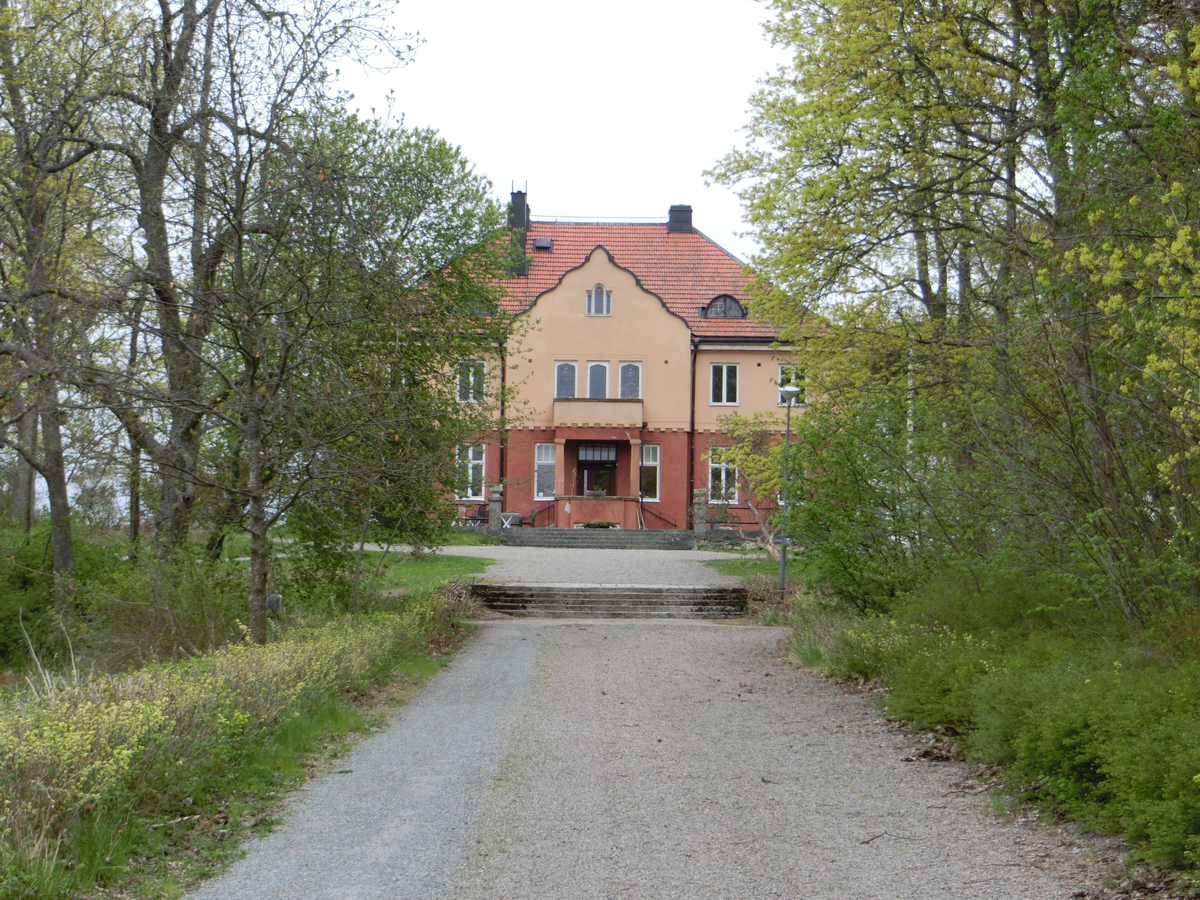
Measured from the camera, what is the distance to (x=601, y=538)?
33281 millimetres

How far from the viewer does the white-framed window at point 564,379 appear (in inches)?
1499

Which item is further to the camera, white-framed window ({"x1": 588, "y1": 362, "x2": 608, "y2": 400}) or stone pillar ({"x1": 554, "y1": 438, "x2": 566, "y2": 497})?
white-framed window ({"x1": 588, "y1": 362, "x2": 608, "y2": 400})

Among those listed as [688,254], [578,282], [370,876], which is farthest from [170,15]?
[688,254]

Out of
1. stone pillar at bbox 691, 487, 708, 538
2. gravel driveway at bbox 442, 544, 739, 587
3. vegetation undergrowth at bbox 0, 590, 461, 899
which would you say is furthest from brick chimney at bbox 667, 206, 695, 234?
vegetation undergrowth at bbox 0, 590, 461, 899

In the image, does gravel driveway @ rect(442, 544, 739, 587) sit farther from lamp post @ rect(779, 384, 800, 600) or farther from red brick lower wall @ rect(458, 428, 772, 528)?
red brick lower wall @ rect(458, 428, 772, 528)

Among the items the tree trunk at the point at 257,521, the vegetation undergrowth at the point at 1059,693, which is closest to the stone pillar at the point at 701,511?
the vegetation undergrowth at the point at 1059,693

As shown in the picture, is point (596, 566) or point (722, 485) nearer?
point (596, 566)

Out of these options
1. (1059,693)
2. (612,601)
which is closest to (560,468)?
(612,601)

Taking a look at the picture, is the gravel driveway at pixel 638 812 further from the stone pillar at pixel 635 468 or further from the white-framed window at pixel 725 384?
the white-framed window at pixel 725 384

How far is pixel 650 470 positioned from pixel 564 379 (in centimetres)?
432

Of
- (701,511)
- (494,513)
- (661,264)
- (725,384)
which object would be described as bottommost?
(494,513)

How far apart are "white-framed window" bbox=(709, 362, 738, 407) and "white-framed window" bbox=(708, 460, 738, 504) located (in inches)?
91.9

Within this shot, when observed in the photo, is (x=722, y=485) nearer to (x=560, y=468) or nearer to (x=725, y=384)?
(x=725, y=384)

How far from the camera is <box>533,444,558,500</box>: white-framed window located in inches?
1497
